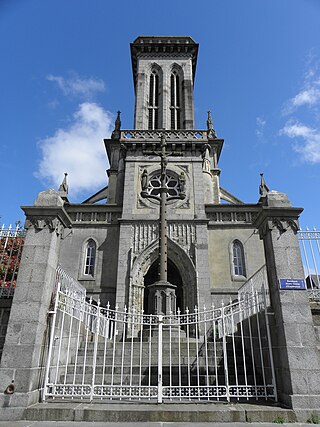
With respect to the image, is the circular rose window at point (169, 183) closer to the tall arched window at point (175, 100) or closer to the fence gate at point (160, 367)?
the tall arched window at point (175, 100)

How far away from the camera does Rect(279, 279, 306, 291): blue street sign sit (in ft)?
18.7

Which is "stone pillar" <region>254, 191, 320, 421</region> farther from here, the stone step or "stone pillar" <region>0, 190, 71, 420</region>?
"stone pillar" <region>0, 190, 71, 420</region>

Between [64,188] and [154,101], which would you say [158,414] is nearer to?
[64,188]

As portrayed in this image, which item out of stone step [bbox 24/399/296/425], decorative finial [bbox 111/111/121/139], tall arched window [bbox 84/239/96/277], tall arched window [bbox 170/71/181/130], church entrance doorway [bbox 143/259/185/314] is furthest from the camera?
decorative finial [bbox 111/111/121/139]

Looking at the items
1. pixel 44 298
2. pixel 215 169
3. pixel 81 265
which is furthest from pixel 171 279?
pixel 44 298

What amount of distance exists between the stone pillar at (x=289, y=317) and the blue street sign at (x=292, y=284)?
0.23ft

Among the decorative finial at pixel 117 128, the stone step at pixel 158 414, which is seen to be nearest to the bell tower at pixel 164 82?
the decorative finial at pixel 117 128

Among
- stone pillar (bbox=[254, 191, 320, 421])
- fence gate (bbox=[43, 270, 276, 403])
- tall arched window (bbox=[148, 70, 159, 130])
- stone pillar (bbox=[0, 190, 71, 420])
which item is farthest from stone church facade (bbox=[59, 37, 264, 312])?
stone pillar (bbox=[0, 190, 71, 420])

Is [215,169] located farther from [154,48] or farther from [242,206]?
[154,48]

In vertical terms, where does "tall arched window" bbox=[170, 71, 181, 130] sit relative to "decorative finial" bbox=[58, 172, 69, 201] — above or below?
above

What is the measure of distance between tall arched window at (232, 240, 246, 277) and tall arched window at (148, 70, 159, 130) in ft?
37.6

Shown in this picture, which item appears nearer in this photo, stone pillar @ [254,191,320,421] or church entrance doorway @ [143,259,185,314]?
stone pillar @ [254,191,320,421]

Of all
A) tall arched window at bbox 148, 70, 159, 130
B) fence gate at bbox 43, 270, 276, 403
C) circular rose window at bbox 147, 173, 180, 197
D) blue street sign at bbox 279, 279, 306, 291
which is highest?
tall arched window at bbox 148, 70, 159, 130

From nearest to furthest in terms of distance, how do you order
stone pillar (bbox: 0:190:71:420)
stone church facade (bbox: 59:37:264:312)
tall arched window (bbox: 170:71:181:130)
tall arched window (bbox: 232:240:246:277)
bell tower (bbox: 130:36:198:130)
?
stone pillar (bbox: 0:190:71:420) → stone church facade (bbox: 59:37:264:312) → tall arched window (bbox: 232:240:246:277) → bell tower (bbox: 130:36:198:130) → tall arched window (bbox: 170:71:181:130)
